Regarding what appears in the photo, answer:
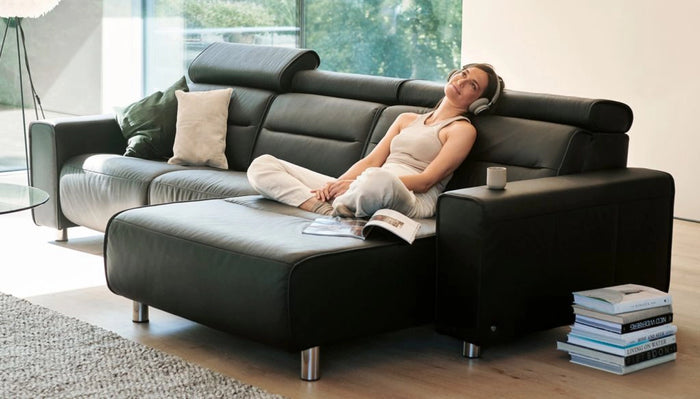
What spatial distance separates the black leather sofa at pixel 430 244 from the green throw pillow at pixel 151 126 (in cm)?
47

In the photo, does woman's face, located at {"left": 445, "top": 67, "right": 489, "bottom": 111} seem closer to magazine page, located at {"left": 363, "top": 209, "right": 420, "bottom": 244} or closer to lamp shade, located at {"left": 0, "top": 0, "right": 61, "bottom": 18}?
magazine page, located at {"left": 363, "top": 209, "right": 420, "bottom": 244}

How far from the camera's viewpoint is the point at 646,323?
11.2ft

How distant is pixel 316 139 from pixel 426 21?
2.99m

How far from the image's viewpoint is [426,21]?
739 centimetres

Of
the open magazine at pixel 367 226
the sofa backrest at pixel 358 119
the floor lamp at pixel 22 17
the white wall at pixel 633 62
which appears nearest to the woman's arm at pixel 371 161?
the sofa backrest at pixel 358 119

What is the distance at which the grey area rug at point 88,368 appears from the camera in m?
3.06

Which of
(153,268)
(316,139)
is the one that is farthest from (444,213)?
(316,139)

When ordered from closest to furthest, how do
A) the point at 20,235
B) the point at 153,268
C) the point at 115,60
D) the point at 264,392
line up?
the point at 264,392
the point at 153,268
the point at 20,235
the point at 115,60

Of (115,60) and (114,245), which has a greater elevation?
(115,60)

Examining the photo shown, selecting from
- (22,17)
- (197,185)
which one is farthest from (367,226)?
(22,17)

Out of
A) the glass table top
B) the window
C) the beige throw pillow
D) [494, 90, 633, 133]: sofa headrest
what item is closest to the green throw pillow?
the beige throw pillow

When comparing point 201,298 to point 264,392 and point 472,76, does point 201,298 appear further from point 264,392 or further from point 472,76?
point 472,76

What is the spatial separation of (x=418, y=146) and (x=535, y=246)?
759 millimetres

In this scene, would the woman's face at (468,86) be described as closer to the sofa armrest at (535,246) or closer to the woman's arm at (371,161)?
the woman's arm at (371,161)
